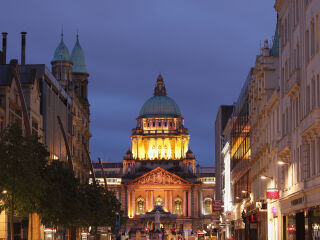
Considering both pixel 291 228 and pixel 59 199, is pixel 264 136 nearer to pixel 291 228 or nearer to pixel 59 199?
pixel 291 228

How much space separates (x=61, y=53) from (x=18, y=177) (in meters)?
84.3

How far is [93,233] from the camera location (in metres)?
106

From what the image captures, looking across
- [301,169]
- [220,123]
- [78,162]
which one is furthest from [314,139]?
[220,123]

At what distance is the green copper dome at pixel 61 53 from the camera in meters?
133

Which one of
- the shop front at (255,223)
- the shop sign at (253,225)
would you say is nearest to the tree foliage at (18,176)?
the shop front at (255,223)

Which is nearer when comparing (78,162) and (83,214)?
(83,214)

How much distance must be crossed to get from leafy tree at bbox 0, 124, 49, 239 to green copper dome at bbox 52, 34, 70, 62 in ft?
261

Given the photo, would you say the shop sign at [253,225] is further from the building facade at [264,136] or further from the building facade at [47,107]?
the building facade at [47,107]

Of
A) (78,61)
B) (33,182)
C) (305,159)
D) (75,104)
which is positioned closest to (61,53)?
(75,104)

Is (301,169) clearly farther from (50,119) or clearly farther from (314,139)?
(50,119)

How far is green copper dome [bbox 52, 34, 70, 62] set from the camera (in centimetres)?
13262

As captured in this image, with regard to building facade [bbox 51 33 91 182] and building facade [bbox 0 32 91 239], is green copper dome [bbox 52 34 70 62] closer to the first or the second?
building facade [bbox 51 33 91 182]

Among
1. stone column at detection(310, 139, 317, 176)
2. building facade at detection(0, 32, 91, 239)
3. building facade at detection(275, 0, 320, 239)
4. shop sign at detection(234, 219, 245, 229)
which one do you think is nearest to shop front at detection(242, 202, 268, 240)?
shop sign at detection(234, 219, 245, 229)

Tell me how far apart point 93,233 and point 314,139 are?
218ft
